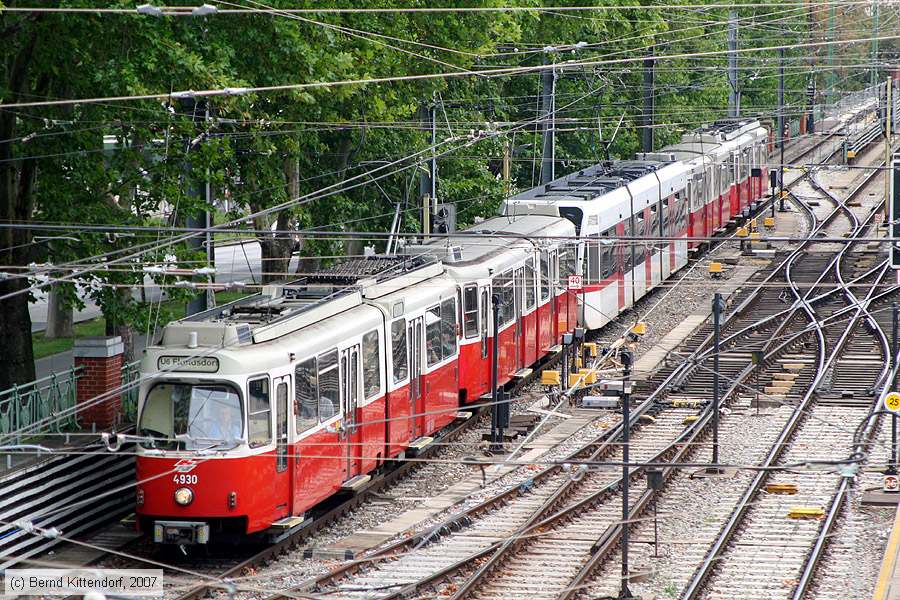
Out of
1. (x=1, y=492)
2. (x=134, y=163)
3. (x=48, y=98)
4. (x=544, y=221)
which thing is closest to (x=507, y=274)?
(x=544, y=221)

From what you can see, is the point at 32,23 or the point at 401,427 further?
the point at 401,427

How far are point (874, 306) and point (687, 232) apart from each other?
6.63 meters

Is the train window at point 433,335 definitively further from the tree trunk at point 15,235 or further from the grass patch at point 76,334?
the grass patch at point 76,334

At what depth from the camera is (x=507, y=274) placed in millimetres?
27609

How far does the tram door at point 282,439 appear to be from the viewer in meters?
18.9

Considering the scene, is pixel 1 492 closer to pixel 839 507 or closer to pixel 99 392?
pixel 99 392

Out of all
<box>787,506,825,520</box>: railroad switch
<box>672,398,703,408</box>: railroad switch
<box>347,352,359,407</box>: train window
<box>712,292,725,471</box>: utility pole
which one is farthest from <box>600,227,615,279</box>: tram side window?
<box>347,352,359,407</box>: train window

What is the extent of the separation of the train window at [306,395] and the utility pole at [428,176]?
10975 mm

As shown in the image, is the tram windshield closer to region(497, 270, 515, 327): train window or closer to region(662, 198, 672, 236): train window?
region(497, 270, 515, 327): train window

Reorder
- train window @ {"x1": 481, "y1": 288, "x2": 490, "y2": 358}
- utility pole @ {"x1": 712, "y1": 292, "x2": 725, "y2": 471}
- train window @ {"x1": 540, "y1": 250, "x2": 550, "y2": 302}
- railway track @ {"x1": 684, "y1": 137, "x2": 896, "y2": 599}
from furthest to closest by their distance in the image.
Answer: train window @ {"x1": 540, "y1": 250, "x2": 550, "y2": 302} < train window @ {"x1": 481, "y1": 288, "x2": 490, "y2": 358} < utility pole @ {"x1": 712, "y1": 292, "x2": 725, "y2": 471} < railway track @ {"x1": 684, "y1": 137, "x2": 896, "y2": 599}

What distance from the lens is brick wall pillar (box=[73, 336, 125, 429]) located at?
848 inches

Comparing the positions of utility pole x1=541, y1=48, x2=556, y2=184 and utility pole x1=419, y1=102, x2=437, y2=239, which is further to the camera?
utility pole x1=541, y1=48, x2=556, y2=184

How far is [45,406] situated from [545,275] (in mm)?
12195

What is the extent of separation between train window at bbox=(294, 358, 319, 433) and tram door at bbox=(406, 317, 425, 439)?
10.6 ft
